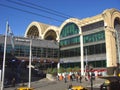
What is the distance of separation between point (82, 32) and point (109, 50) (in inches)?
512

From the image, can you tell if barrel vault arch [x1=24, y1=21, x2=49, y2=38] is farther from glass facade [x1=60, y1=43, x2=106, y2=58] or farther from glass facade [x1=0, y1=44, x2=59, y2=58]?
glass facade [x1=60, y1=43, x2=106, y2=58]

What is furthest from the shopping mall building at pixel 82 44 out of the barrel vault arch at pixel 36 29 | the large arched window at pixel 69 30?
the barrel vault arch at pixel 36 29

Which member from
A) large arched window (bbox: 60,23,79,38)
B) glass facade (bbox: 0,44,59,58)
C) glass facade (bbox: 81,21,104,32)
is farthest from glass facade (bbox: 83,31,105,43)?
glass facade (bbox: 0,44,59,58)

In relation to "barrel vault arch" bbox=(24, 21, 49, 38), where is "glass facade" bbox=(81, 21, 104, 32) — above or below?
below

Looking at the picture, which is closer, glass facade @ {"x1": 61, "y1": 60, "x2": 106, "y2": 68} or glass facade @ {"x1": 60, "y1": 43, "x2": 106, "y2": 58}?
glass facade @ {"x1": 61, "y1": 60, "x2": 106, "y2": 68}

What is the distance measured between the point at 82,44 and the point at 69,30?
7747 mm

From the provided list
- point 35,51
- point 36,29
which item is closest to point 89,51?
point 35,51

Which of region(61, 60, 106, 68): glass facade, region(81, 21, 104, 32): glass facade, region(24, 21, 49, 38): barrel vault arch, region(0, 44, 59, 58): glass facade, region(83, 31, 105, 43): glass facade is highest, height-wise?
region(24, 21, 49, 38): barrel vault arch

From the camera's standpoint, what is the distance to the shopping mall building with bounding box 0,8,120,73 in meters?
63.8

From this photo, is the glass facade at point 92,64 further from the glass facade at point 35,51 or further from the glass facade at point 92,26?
the glass facade at point 92,26

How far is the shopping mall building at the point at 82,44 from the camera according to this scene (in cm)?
6381

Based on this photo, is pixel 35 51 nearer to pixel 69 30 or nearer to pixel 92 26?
pixel 69 30

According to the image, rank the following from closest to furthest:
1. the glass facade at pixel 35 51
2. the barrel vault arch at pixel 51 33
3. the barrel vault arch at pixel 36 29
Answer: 1. the glass facade at pixel 35 51
2. the barrel vault arch at pixel 51 33
3. the barrel vault arch at pixel 36 29

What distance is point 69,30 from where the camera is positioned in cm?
7794
